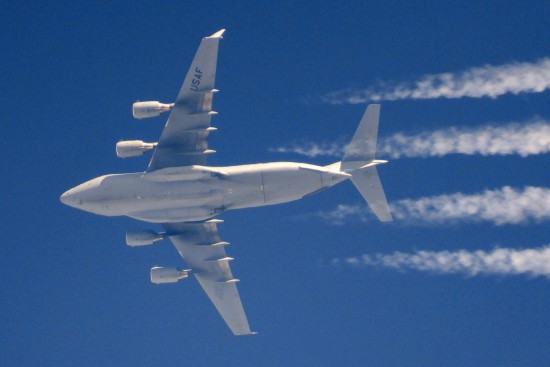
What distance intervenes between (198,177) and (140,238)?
5484mm

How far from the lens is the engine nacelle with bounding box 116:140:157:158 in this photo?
55.0 metres

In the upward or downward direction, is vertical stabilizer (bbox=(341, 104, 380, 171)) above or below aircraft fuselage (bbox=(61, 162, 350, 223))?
above

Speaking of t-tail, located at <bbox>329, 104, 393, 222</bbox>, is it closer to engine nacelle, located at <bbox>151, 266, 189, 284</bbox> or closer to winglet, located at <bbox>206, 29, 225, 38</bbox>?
winglet, located at <bbox>206, 29, 225, 38</bbox>

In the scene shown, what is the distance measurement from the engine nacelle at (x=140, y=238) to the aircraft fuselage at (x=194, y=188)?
4.75 ft

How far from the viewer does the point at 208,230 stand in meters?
59.0

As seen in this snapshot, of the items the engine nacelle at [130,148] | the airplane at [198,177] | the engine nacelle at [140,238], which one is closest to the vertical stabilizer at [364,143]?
the airplane at [198,177]

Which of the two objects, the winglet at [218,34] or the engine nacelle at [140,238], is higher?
the winglet at [218,34]

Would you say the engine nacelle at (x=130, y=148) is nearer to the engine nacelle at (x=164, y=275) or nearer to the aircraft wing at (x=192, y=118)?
the aircraft wing at (x=192, y=118)

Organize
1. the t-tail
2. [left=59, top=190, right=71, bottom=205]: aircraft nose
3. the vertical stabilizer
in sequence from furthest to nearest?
the t-tail → the vertical stabilizer → [left=59, top=190, right=71, bottom=205]: aircraft nose

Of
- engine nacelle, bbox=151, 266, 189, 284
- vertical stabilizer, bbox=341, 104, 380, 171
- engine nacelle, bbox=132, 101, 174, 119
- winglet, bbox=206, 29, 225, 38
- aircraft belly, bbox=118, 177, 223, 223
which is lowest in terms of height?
engine nacelle, bbox=151, 266, 189, 284

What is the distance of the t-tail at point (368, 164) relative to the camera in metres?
56.2

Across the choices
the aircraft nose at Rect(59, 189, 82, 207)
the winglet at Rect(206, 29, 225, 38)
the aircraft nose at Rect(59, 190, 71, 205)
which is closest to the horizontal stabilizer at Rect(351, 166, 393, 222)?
the winglet at Rect(206, 29, 225, 38)

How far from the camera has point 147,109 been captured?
54.5 m

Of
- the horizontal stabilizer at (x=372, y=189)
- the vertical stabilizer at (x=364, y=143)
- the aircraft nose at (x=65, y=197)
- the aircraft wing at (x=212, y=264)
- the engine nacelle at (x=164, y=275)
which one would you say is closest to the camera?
the aircraft nose at (x=65, y=197)
